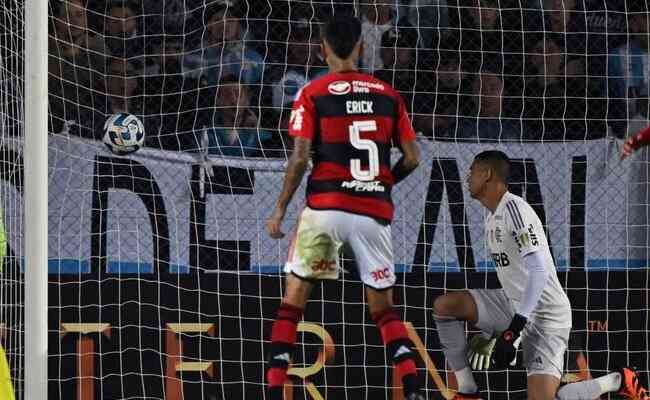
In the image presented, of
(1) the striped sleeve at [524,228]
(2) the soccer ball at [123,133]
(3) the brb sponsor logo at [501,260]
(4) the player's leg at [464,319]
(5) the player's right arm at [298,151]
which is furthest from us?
(2) the soccer ball at [123,133]

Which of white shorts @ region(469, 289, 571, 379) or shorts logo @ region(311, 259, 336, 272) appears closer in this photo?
shorts logo @ region(311, 259, 336, 272)

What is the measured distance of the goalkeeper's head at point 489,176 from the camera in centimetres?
913

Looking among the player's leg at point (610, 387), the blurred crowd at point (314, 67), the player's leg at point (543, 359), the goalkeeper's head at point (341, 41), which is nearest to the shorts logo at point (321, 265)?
the goalkeeper's head at point (341, 41)

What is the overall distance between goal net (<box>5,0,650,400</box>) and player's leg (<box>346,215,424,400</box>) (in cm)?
233

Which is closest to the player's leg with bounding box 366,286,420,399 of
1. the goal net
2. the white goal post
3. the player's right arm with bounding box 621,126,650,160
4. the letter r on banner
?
the player's right arm with bounding box 621,126,650,160

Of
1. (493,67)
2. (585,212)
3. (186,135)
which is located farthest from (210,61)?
(585,212)

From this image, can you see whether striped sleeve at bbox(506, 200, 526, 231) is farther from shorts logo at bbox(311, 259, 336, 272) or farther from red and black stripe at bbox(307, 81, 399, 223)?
shorts logo at bbox(311, 259, 336, 272)

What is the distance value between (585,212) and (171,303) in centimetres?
289

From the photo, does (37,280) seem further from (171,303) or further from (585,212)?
(585,212)

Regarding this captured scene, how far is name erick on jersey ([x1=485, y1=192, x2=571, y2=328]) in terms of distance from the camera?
352 inches

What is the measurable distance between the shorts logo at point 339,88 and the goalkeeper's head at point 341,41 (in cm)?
12

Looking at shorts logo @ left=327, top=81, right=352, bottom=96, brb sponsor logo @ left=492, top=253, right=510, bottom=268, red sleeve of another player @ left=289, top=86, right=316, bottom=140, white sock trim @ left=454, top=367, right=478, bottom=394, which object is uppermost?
shorts logo @ left=327, top=81, right=352, bottom=96

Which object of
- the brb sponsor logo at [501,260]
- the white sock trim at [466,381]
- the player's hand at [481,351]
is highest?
the brb sponsor logo at [501,260]

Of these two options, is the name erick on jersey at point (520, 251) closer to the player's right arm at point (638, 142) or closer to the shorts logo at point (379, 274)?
the player's right arm at point (638, 142)
